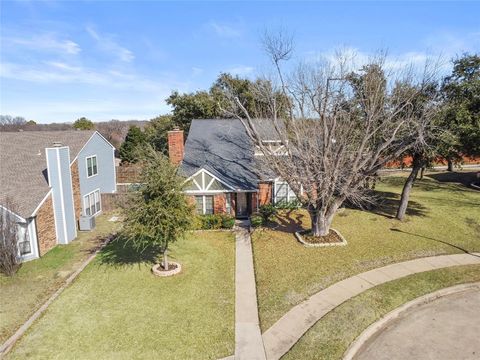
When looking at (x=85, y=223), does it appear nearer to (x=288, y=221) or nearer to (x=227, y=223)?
(x=227, y=223)

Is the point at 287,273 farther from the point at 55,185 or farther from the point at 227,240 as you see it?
the point at 55,185

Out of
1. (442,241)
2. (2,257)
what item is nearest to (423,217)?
(442,241)

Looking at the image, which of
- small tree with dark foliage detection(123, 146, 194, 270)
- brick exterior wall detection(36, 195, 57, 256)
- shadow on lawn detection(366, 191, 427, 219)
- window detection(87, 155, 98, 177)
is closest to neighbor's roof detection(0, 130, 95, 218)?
brick exterior wall detection(36, 195, 57, 256)

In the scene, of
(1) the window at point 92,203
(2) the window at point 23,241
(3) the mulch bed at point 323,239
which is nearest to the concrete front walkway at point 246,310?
(3) the mulch bed at point 323,239

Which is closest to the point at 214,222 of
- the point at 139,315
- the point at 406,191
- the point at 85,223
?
the point at 85,223

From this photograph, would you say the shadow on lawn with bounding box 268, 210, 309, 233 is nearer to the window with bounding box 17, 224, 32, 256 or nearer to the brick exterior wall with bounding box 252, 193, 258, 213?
the brick exterior wall with bounding box 252, 193, 258, 213

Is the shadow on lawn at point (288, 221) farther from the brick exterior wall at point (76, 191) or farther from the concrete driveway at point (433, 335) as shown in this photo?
the brick exterior wall at point (76, 191)
